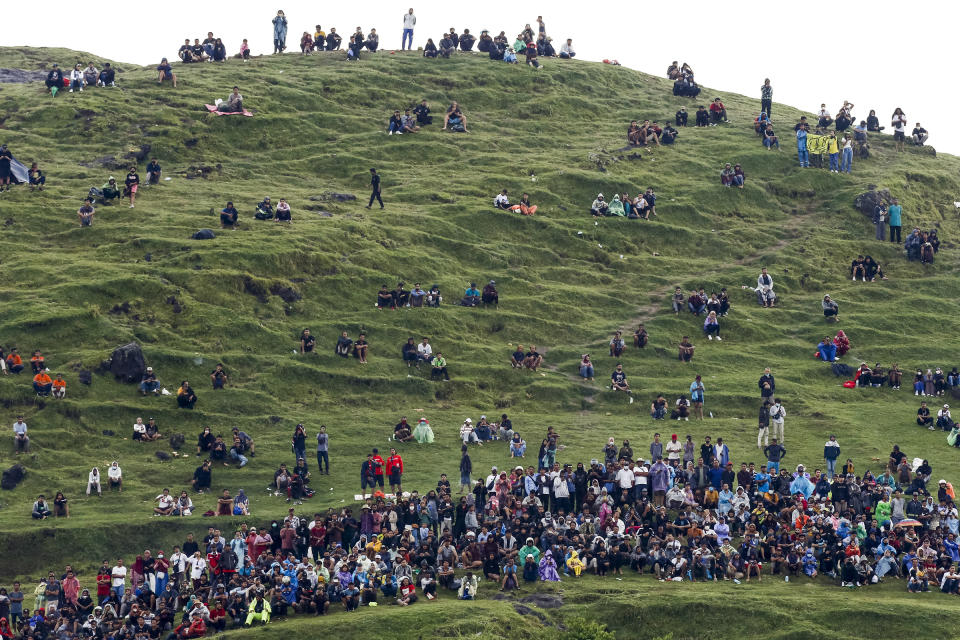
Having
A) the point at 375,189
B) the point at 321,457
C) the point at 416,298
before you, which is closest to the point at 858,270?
the point at 416,298

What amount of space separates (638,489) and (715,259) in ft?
113

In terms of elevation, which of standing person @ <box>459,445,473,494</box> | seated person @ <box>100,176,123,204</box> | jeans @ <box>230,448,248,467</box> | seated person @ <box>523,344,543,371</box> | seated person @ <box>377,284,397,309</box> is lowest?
jeans @ <box>230,448,248,467</box>

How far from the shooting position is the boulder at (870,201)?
8512 cm

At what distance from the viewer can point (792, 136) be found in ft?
313

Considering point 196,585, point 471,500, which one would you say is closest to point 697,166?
point 471,500

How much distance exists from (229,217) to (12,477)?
25077 mm

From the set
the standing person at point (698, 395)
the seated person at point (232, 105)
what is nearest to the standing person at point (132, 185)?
the seated person at point (232, 105)

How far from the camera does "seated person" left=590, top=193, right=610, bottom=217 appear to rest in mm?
81375

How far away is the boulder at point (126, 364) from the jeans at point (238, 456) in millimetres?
7877

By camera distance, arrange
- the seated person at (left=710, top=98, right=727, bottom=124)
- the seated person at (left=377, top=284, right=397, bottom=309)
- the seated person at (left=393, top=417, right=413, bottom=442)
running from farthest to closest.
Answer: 1. the seated person at (left=710, top=98, right=727, bottom=124)
2. the seated person at (left=377, top=284, right=397, bottom=309)
3. the seated person at (left=393, top=417, right=413, bottom=442)

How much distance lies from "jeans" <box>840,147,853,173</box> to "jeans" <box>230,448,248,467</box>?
54116mm

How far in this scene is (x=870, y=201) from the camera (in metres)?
85.4

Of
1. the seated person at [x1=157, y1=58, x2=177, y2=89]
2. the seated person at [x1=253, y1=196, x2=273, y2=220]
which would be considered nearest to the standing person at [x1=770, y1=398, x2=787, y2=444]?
the seated person at [x1=253, y1=196, x2=273, y2=220]

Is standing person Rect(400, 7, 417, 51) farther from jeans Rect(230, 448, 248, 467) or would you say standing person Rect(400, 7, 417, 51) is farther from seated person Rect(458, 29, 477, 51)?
jeans Rect(230, 448, 248, 467)
